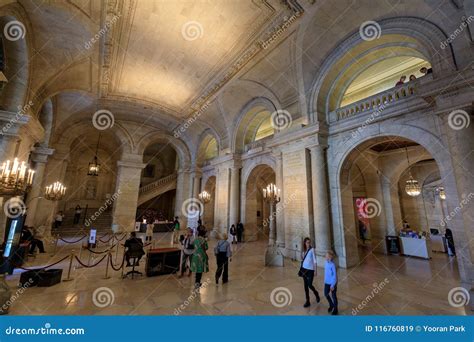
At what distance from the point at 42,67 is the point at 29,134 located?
2.12 m

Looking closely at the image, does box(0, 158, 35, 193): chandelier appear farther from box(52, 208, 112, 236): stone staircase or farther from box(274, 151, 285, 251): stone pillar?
box(52, 208, 112, 236): stone staircase

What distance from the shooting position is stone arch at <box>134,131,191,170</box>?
14.5 m

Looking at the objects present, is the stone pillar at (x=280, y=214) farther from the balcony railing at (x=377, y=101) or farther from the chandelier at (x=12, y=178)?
the chandelier at (x=12, y=178)

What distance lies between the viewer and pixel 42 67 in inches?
247

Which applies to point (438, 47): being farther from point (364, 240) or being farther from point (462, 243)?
point (364, 240)

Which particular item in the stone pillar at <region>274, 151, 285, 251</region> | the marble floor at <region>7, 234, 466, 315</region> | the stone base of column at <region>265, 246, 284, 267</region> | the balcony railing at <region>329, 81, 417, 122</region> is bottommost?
the marble floor at <region>7, 234, 466, 315</region>

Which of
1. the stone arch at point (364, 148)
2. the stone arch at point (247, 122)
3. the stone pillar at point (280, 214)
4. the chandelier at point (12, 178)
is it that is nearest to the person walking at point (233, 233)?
the stone pillar at point (280, 214)

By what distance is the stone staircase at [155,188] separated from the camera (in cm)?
1656

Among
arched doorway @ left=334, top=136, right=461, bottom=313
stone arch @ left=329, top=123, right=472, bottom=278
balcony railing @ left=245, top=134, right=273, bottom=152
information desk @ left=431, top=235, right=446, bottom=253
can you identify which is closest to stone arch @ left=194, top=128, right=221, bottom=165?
balcony railing @ left=245, top=134, right=273, bottom=152

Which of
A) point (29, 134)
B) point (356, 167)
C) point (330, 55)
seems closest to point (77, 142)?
point (29, 134)

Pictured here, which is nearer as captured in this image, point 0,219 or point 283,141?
point 0,219

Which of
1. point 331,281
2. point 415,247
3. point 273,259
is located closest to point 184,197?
point 273,259

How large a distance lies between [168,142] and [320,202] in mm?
12676

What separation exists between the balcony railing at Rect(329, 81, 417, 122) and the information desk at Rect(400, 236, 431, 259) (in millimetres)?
6012
